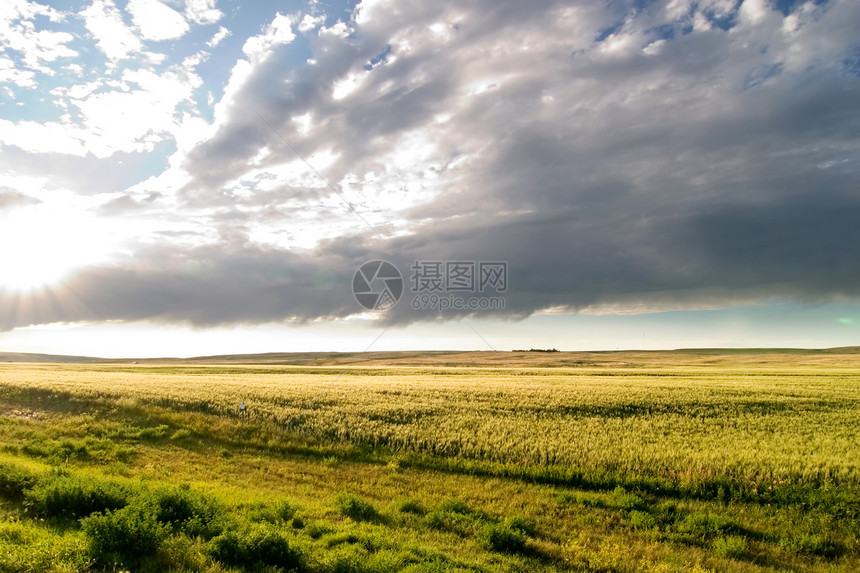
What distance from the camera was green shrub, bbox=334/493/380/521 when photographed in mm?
10557

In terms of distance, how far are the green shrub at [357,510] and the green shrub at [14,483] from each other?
661 cm

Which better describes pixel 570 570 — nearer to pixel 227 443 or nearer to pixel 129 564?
pixel 129 564

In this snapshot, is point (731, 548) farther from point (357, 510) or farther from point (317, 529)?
point (317, 529)

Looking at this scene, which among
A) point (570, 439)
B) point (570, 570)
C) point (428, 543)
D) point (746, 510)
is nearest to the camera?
point (570, 570)

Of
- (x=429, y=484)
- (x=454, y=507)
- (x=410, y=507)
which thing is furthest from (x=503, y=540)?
(x=429, y=484)

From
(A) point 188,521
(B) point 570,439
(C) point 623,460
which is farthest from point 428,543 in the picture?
(B) point 570,439

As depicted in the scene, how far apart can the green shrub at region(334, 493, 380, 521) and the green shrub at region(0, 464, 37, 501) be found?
6611 millimetres

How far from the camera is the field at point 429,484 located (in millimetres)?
8117

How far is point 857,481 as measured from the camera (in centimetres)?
1330

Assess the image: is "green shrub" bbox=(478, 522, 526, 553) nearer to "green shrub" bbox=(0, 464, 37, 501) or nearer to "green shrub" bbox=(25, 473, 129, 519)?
"green shrub" bbox=(25, 473, 129, 519)

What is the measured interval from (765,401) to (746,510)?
18.4m

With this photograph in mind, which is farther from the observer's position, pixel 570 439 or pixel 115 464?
pixel 570 439

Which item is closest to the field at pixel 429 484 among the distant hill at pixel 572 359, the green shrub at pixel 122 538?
the green shrub at pixel 122 538

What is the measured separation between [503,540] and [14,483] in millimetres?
10772
